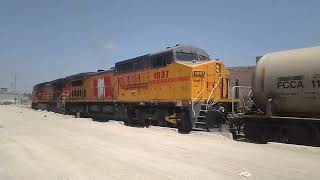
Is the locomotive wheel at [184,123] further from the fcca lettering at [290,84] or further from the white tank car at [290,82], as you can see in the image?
the fcca lettering at [290,84]

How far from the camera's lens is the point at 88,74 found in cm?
3462

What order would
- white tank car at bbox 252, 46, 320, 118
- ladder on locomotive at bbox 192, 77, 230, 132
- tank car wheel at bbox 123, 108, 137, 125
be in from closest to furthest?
white tank car at bbox 252, 46, 320, 118 → ladder on locomotive at bbox 192, 77, 230, 132 → tank car wheel at bbox 123, 108, 137, 125

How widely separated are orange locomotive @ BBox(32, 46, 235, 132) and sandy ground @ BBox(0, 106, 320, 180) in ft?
12.3

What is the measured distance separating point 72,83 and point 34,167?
2955cm

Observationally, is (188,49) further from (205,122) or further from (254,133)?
(254,133)

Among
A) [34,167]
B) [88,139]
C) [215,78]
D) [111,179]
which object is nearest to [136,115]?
[215,78]

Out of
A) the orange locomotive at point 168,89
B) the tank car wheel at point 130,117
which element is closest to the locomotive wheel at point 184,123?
the orange locomotive at point 168,89

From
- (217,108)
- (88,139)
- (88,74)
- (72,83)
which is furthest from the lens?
(72,83)

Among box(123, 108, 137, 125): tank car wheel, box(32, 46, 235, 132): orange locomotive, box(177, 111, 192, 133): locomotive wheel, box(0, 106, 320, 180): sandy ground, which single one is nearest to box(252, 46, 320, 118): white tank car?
box(0, 106, 320, 180): sandy ground

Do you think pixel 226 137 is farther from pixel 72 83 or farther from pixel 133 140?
pixel 72 83

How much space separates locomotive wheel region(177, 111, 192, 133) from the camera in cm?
1849

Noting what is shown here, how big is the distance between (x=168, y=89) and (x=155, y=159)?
9.92 metres

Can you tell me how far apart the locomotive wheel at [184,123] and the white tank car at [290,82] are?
15.5ft

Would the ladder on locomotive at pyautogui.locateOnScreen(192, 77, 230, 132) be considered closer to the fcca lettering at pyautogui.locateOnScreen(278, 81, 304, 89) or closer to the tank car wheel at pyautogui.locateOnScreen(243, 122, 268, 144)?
the tank car wheel at pyautogui.locateOnScreen(243, 122, 268, 144)
